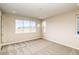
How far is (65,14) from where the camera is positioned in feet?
13.4

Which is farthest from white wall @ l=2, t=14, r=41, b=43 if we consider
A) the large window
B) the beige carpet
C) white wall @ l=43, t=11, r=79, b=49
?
white wall @ l=43, t=11, r=79, b=49

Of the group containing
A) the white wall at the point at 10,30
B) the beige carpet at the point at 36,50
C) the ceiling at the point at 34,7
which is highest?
the ceiling at the point at 34,7

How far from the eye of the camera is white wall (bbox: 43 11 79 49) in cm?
366

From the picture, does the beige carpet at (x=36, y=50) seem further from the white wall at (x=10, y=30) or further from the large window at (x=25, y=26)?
the large window at (x=25, y=26)

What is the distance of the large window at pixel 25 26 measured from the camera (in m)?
4.47

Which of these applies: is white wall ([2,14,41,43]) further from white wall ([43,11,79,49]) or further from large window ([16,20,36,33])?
white wall ([43,11,79,49])

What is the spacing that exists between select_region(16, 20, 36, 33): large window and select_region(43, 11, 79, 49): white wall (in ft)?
3.62

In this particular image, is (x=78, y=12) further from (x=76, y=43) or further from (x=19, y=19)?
(x=19, y=19)

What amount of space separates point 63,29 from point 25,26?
2246mm

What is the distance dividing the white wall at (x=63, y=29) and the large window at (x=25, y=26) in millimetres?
1102

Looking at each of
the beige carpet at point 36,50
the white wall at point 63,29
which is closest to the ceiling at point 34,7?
the white wall at point 63,29

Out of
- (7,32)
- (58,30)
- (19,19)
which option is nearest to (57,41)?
(58,30)

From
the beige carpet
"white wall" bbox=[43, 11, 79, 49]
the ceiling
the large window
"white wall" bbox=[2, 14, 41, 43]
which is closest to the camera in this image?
the ceiling

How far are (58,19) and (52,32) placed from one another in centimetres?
101
